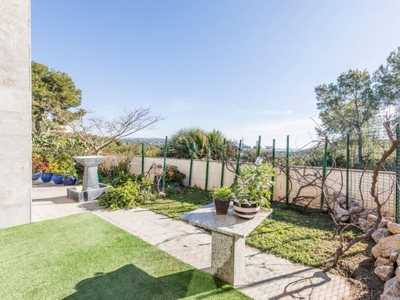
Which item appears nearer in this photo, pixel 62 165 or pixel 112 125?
pixel 112 125

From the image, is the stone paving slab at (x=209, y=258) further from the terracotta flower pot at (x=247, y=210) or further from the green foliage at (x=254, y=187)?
the green foliage at (x=254, y=187)

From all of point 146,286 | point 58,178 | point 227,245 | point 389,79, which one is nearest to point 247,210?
point 227,245

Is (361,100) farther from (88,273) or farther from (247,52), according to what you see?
(88,273)

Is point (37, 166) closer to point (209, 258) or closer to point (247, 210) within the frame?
point (209, 258)

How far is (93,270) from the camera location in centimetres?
224

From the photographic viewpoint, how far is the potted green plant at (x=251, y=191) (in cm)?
196

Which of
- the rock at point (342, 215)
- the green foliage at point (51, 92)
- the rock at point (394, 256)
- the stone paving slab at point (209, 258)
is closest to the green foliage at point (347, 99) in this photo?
the rock at point (342, 215)

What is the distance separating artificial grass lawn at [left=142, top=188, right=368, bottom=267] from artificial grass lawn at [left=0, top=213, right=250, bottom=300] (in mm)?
1167

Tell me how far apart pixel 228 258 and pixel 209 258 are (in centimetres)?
61

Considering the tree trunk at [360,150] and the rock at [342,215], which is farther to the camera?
the tree trunk at [360,150]

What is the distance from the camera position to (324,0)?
4.45m

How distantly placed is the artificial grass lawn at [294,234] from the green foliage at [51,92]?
11350 millimetres

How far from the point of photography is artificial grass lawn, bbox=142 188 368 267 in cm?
263

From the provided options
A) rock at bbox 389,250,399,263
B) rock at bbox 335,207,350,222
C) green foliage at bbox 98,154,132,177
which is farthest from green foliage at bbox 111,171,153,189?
rock at bbox 389,250,399,263
